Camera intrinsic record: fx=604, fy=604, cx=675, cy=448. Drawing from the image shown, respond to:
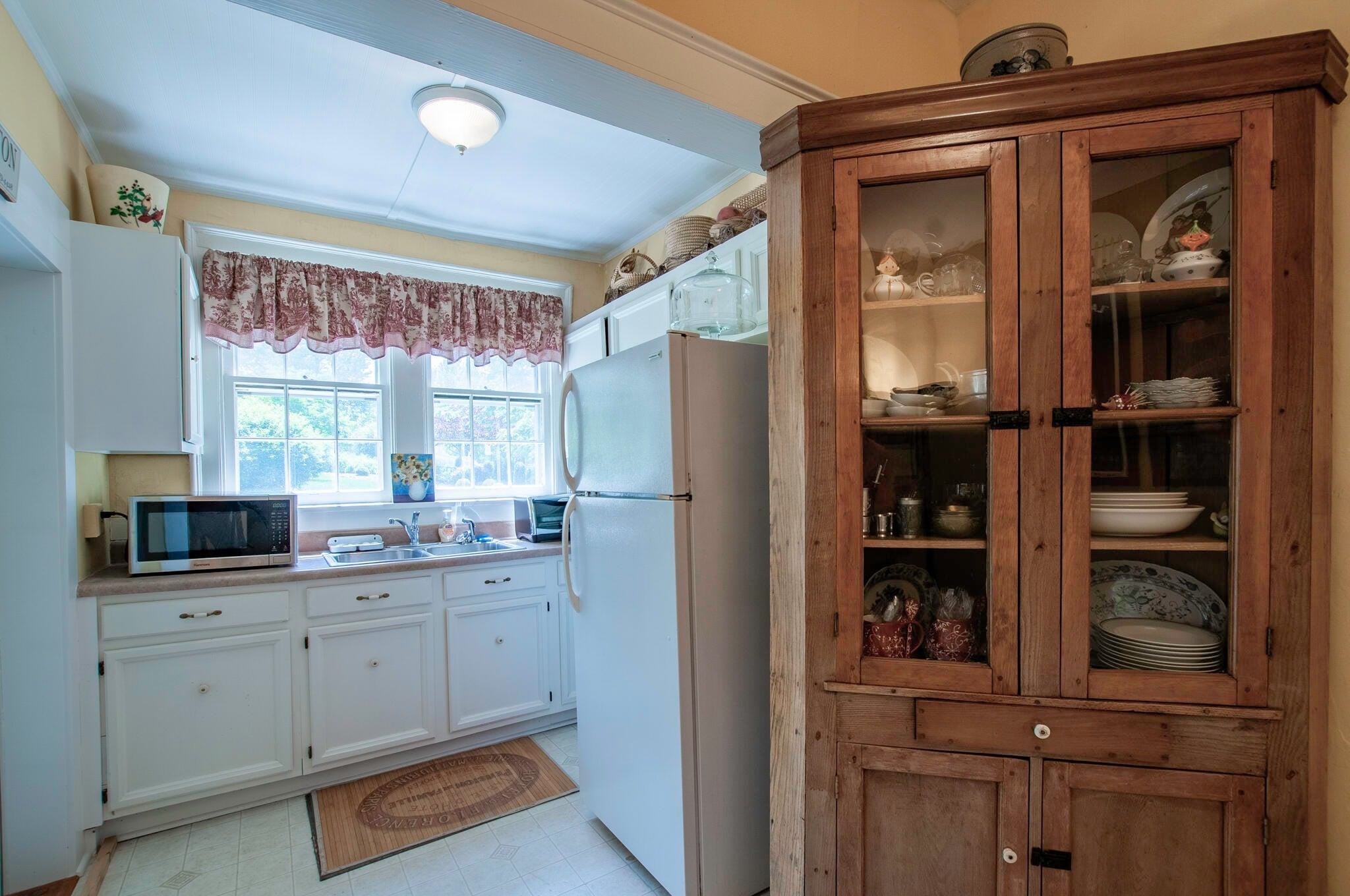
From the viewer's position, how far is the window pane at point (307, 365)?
10.1ft

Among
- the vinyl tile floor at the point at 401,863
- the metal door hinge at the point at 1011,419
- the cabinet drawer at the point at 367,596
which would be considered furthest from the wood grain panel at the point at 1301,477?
the cabinet drawer at the point at 367,596

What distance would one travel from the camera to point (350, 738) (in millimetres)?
2559

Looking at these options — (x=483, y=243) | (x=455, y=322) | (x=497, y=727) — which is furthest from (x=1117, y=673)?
(x=483, y=243)

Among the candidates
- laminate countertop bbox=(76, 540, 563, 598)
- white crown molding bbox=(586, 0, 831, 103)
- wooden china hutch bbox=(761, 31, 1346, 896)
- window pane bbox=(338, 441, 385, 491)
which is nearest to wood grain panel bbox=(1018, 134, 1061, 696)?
wooden china hutch bbox=(761, 31, 1346, 896)

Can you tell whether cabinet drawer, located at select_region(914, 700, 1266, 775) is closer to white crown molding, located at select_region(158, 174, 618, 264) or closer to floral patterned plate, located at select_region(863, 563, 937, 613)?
floral patterned plate, located at select_region(863, 563, 937, 613)

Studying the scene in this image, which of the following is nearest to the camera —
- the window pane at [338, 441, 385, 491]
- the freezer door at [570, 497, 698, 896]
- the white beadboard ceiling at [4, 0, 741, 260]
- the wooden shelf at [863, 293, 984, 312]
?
the wooden shelf at [863, 293, 984, 312]

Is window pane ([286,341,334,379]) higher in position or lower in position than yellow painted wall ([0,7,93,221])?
lower

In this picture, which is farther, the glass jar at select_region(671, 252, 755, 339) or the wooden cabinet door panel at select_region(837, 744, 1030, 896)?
the glass jar at select_region(671, 252, 755, 339)

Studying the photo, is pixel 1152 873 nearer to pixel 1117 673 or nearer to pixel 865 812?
pixel 1117 673

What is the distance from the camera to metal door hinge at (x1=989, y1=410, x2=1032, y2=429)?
1233 mm

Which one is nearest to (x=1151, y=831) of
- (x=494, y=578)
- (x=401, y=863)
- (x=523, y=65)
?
(x=523, y=65)

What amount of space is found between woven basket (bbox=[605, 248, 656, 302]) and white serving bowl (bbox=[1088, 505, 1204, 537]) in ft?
7.24

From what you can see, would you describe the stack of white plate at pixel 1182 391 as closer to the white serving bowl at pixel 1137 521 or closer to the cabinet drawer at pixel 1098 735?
the white serving bowl at pixel 1137 521

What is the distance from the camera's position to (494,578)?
9.53 feet
